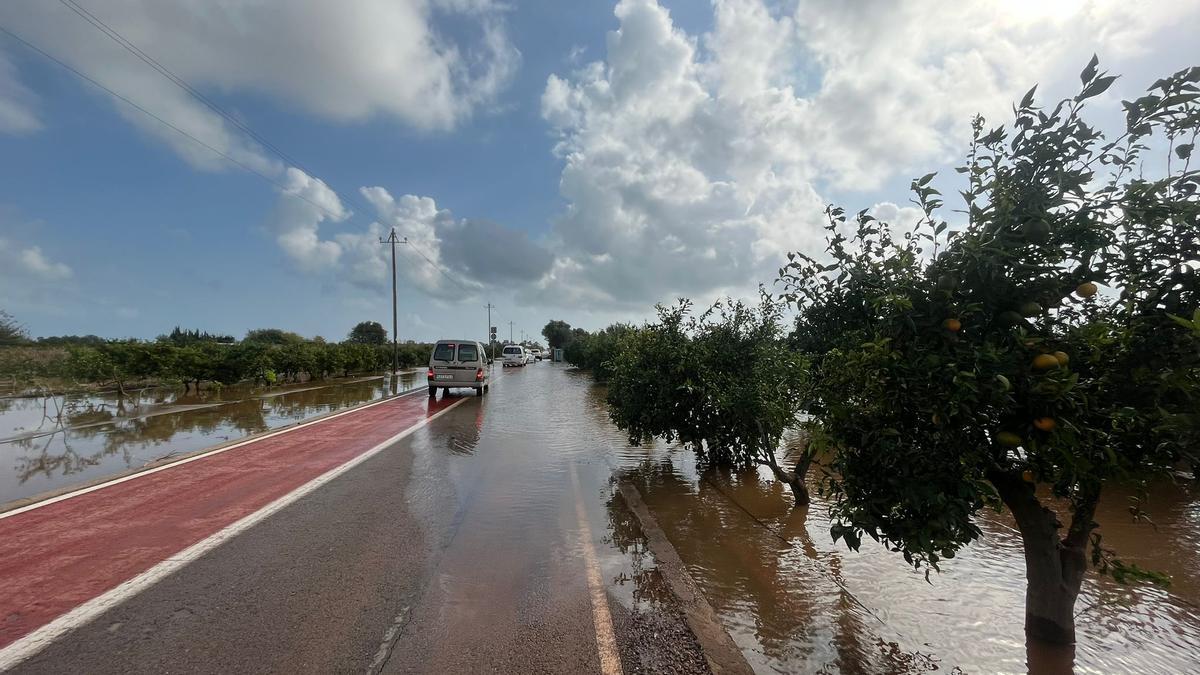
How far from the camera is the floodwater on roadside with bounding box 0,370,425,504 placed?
8266 millimetres

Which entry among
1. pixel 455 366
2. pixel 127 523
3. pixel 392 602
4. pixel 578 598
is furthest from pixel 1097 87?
pixel 455 366

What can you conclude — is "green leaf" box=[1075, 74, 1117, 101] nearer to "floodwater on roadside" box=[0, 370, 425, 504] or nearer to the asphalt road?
the asphalt road

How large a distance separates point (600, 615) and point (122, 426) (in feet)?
46.0

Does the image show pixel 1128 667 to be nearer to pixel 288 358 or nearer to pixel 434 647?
pixel 434 647

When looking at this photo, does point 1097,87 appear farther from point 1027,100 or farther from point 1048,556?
point 1048,556

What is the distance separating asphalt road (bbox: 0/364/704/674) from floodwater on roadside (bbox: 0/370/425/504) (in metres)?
4.54

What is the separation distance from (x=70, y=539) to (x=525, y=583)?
4532 millimetres

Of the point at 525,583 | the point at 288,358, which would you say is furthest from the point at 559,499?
the point at 288,358

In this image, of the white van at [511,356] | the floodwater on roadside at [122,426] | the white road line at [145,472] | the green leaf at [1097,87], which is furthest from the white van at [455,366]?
the white van at [511,356]

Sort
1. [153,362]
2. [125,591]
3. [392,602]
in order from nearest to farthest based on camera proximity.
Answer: [392,602], [125,591], [153,362]

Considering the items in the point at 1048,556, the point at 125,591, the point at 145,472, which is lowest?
the point at 125,591

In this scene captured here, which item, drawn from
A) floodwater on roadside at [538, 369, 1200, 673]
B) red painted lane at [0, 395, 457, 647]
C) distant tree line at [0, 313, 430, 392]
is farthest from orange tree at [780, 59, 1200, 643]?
distant tree line at [0, 313, 430, 392]

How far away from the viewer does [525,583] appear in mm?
4348

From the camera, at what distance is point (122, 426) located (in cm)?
1248
